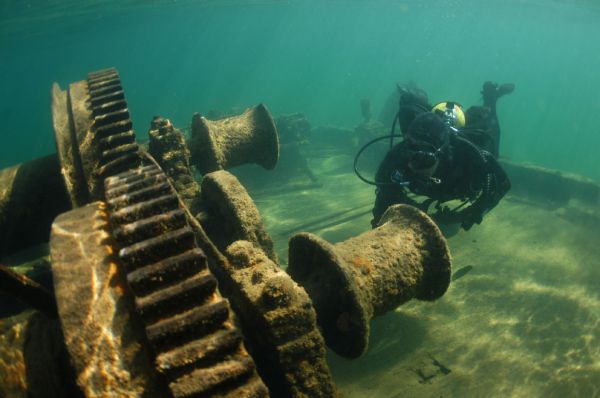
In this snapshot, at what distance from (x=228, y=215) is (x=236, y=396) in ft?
8.23

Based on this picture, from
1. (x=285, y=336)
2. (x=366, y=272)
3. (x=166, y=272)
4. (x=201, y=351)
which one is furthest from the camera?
(x=366, y=272)

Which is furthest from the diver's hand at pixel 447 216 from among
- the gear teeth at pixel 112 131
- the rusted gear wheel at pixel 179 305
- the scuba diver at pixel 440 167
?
the rusted gear wheel at pixel 179 305

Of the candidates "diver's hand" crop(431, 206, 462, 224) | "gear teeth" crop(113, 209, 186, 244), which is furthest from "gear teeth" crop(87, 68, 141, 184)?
"diver's hand" crop(431, 206, 462, 224)

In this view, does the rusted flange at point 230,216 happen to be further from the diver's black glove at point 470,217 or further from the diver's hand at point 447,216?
the diver's black glove at point 470,217

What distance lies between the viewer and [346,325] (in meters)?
3.54

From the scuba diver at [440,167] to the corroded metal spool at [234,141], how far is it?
221 centimetres

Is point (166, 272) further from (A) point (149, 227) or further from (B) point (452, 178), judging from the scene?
(B) point (452, 178)

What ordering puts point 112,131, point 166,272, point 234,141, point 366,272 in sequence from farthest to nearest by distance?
point 234,141, point 112,131, point 366,272, point 166,272

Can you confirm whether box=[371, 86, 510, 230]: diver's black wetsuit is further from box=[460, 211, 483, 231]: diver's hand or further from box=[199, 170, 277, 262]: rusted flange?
box=[199, 170, 277, 262]: rusted flange

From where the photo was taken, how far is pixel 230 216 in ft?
13.8

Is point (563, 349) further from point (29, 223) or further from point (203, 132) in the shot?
point (29, 223)

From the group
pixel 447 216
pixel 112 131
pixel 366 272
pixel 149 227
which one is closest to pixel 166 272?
pixel 149 227

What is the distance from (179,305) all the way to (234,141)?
423 centimetres

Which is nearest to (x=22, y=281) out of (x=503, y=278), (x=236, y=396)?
(x=236, y=396)
